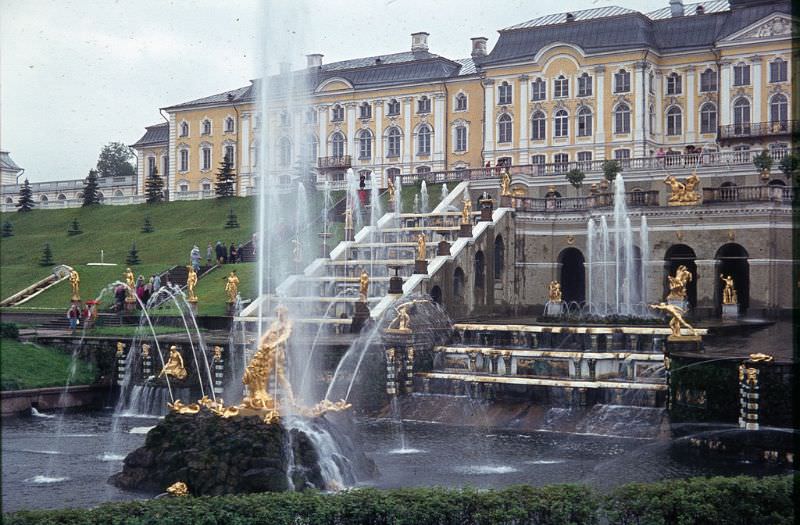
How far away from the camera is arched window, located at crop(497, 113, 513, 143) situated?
64.9m

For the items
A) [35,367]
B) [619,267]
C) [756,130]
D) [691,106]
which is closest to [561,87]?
[691,106]

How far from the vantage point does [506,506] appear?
15117 millimetres

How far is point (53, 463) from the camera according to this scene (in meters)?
23.8

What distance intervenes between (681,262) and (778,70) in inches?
708

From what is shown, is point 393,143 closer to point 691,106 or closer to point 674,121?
point 674,121

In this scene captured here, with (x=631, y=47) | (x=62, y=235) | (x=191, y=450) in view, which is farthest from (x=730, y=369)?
(x=62, y=235)

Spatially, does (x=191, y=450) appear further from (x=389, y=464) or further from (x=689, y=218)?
(x=689, y=218)

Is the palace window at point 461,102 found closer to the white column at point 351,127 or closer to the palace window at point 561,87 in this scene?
the palace window at point 561,87

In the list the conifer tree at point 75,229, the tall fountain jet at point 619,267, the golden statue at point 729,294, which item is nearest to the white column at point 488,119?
the tall fountain jet at point 619,267

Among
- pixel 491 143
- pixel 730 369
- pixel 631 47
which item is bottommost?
pixel 730 369

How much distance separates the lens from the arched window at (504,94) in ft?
212

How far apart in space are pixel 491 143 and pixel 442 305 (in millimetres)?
26315

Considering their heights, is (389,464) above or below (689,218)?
below

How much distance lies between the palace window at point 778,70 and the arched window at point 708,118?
3.87 m
